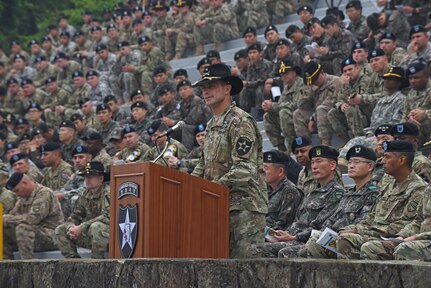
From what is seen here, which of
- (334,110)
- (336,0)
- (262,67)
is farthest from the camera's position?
(336,0)

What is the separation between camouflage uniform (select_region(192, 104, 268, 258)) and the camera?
23.1 feet

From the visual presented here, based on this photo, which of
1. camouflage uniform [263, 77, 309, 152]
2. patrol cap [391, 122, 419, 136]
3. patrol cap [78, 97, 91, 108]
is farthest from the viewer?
patrol cap [78, 97, 91, 108]

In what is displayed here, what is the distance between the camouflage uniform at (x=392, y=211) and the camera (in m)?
7.85

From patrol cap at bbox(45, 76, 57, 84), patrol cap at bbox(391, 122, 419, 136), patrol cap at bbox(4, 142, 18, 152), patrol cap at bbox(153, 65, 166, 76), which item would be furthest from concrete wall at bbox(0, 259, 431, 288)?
patrol cap at bbox(45, 76, 57, 84)

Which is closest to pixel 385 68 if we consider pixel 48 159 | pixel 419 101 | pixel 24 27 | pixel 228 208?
pixel 419 101

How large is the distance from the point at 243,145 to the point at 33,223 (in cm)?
584

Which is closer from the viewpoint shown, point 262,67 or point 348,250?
point 348,250

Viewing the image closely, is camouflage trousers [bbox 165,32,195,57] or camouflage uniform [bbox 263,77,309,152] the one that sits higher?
camouflage trousers [bbox 165,32,195,57]

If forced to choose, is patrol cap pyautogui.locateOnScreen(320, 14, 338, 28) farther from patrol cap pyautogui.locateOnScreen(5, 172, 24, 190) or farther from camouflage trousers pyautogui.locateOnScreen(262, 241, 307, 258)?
camouflage trousers pyautogui.locateOnScreen(262, 241, 307, 258)

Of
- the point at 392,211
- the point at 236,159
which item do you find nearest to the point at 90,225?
the point at 392,211

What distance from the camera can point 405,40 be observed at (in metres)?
14.4

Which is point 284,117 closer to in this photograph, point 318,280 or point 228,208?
point 228,208

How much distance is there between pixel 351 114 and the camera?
12016 millimetres

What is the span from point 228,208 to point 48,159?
24.6ft
